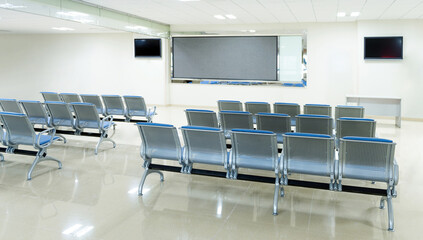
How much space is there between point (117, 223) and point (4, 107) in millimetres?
4818

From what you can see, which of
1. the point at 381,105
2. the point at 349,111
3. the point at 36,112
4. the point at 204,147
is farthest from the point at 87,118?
the point at 381,105

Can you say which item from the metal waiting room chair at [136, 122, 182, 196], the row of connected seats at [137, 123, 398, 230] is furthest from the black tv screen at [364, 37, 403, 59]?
the metal waiting room chair at [136, 122, 182, 196]

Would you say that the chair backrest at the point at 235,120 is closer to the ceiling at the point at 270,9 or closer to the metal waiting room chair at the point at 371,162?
the metal waiting room chair at the point at 371,162

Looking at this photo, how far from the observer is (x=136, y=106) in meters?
7.62

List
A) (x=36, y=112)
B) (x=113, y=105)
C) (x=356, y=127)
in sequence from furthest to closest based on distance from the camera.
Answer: (x=113, y=105) < (x=36, y=112) < (x=356, y=127)

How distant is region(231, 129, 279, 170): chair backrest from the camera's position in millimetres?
3691

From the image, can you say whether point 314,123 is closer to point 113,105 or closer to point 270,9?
point 113,105

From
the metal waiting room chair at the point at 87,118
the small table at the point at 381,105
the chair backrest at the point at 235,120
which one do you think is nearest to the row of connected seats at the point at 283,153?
the chair backrest at the point at 235,120

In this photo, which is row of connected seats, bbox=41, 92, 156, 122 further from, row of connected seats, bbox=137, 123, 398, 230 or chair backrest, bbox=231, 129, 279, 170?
chair backrest, bbox=231, 129, 279, 170

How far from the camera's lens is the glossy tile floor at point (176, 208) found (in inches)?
128

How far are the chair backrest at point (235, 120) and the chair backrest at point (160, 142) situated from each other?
4.98 feet

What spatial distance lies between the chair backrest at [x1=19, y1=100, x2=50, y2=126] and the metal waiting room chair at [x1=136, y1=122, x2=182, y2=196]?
9.82 feet

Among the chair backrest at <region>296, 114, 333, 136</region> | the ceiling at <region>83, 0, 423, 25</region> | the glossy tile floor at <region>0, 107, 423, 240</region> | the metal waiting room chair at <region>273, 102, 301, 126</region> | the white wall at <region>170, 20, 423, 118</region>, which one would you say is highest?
the ceiling at <region>83, 0, 423, 25</region>

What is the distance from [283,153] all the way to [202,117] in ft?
6.95
